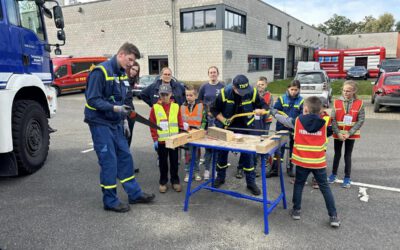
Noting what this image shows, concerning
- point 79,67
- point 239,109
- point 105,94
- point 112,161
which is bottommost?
point 112,161

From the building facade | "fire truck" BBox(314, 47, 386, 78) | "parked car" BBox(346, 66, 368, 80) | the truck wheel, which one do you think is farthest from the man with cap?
"fire truck" BBox(314, 47, 386, 78)

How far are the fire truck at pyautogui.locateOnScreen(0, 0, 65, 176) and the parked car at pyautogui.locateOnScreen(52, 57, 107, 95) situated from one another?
13078 millimetres

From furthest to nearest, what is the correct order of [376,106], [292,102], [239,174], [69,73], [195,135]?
[69,73] → [376,106] → [239,174] → [292,102] → [195,135]

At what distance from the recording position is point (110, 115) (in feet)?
12.1

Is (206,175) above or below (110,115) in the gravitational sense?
below

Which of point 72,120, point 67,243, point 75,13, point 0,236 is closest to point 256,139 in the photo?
point 67,243

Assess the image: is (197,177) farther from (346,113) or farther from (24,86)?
(24,86)

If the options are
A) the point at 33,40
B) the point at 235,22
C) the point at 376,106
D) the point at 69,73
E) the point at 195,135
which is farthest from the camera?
the point at 235,22

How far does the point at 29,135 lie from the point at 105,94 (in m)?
2.31

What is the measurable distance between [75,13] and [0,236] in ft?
82.6

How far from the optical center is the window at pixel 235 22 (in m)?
20.1

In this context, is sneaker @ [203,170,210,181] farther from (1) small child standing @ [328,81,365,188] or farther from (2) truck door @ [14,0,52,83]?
(2) truck door @ [14,0,52,83]

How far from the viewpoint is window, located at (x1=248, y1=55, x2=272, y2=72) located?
24406 millimetres

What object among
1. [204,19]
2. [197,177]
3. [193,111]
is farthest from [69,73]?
[197,177]
